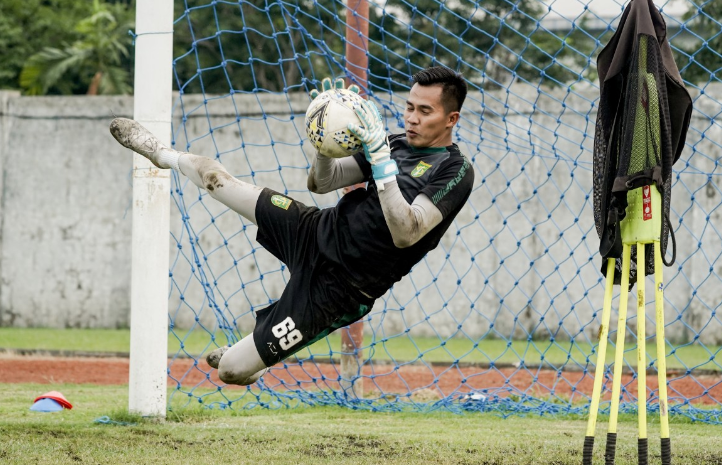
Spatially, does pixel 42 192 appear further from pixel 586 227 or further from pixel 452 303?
pixel 586 227

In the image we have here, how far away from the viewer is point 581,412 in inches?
257

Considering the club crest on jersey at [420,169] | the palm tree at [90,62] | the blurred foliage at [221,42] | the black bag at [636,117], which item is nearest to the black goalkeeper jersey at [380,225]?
the club crest on jersey at [420,169]

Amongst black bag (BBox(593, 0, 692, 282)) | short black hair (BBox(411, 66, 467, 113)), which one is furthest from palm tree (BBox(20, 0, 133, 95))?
black bag (BBox(593, 0, 692, 282))

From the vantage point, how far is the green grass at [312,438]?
15.4 feet

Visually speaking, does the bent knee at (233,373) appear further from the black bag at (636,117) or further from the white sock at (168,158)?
the black bag at (636,117)

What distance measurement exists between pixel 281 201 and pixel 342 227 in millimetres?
356

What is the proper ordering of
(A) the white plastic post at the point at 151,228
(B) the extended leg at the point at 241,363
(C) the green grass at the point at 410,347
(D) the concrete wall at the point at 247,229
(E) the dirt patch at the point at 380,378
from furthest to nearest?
(D) the concrete wall at the point at 247,229 → (C) the green grass at the point at 410,347 → (E) the dirt patch at the point at 380,378 → (A) the white plastic post at the point at 151,228 → (B) the extended leg at the point at 241,363

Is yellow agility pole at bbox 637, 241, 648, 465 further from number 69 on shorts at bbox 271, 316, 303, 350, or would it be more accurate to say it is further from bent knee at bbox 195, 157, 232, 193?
bent knee at bbox 195, 157, 232, 193

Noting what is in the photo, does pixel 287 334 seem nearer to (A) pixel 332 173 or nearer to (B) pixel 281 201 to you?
(B) pixel 281 201

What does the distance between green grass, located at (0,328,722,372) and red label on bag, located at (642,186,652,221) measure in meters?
5.37

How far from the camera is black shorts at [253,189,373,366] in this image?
4289 mm

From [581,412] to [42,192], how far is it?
348 inches

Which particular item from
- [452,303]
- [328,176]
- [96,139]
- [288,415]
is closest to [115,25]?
[96,139]

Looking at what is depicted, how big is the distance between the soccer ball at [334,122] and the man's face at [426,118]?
1.37 feet
